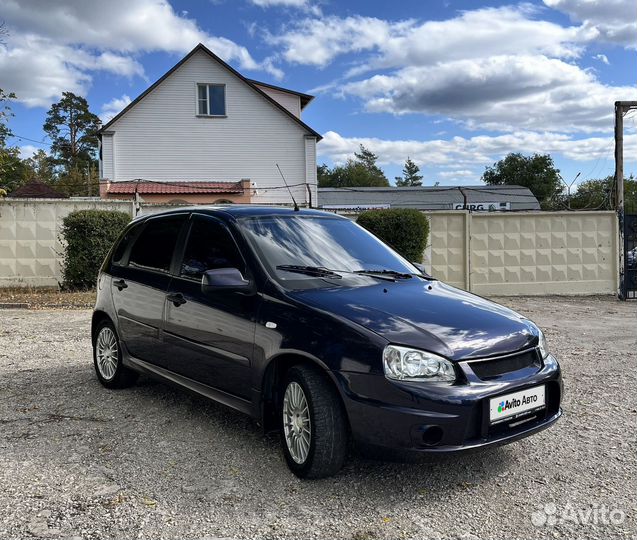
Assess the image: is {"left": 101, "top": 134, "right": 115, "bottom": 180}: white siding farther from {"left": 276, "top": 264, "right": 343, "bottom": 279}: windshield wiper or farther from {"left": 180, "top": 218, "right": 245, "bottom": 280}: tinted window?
{"left": 276, "top": 264, "right": 343, "bottom": 279}: windshield wiper

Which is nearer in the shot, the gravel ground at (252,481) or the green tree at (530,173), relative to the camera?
the gravel ground at (252,481)

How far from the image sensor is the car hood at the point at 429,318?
3.22 m

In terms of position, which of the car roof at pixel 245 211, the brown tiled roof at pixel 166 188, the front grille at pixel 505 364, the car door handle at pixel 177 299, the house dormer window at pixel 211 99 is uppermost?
the house dormer window at pixel 211 99

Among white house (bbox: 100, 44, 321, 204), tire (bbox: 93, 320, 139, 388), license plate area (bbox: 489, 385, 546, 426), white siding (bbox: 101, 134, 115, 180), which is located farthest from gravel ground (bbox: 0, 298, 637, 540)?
white siding (bbox: 101, 134, 115, 180)

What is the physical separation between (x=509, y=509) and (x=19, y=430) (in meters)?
3.59

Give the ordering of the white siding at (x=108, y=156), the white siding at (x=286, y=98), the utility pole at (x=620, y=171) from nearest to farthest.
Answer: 1. the utility pole at (x=620, y=171)
2. the white siding at (x=108, y=156)
3. the white siding at (x=286, y=98)

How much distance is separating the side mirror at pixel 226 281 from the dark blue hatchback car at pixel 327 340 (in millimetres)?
11

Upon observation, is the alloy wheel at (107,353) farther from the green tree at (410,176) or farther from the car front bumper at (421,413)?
the green tree at (410,176)

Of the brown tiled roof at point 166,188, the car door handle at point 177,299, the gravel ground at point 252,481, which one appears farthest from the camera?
the brown tiled roof at point 166,188

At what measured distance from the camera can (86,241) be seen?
1220cm

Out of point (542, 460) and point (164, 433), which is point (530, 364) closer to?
point (542, 460)

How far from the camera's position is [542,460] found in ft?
12.6

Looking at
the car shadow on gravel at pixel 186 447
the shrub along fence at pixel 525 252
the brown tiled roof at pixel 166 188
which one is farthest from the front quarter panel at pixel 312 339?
the brown tiled roof at pixel 166 188

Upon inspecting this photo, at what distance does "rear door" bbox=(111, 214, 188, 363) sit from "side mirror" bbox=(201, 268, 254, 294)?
35.1 inches
